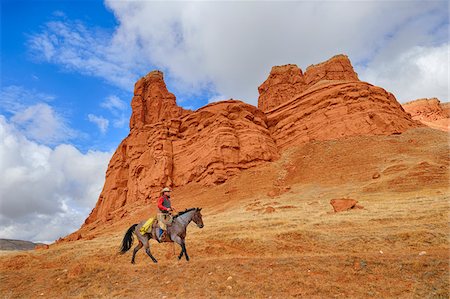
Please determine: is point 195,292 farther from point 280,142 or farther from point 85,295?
point 280,142

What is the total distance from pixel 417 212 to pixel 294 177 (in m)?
23.5

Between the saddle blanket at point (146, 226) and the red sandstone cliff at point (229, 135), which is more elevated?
the red sandstone cliff at point (229, 135)

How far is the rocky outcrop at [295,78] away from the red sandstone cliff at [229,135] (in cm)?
2296

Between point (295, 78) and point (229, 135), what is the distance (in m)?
42.4

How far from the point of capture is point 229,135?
162 feet

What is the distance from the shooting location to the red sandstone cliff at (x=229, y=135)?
156 feet

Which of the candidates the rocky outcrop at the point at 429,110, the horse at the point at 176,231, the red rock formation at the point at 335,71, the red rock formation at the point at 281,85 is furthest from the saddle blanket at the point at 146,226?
the rocky outcrop at the point at 429,110

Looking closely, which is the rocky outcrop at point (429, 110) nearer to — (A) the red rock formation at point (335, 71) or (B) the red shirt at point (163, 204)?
(A) the red rock formation at point (335, 71)

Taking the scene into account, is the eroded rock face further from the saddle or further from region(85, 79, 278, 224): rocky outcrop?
the saddle

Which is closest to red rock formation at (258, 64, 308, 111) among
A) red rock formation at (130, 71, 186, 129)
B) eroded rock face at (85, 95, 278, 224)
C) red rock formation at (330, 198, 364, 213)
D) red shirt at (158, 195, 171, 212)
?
eroded rock face at (85, 95, 278, 224)

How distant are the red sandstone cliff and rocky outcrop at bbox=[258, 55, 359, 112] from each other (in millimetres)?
22958

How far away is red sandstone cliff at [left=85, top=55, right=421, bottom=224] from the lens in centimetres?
4769

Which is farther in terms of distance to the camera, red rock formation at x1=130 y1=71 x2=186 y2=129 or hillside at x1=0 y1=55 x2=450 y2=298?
red rock formation at x1=130 y1=71 x2=186 y2=129

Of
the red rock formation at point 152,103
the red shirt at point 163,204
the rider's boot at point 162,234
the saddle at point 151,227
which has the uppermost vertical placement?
the red rock formation at point 152,103
